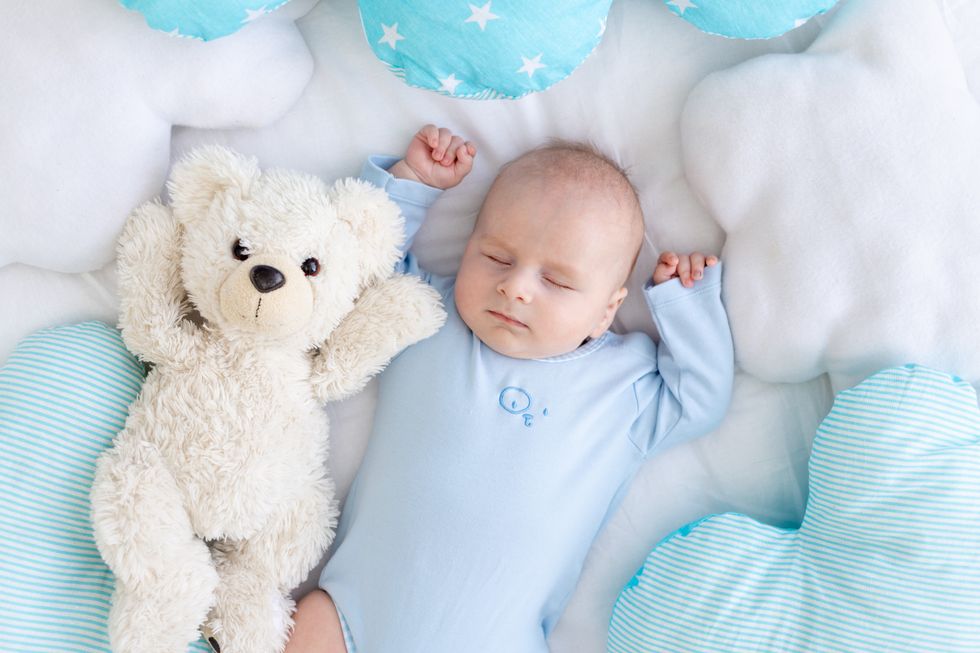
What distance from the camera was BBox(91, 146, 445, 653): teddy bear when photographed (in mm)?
1096

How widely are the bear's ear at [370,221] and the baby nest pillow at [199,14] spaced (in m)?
0.24

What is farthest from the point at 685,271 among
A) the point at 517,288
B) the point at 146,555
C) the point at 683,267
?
the point at 146,555

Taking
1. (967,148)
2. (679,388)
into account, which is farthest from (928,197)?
(679,388)

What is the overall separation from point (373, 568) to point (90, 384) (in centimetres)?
46

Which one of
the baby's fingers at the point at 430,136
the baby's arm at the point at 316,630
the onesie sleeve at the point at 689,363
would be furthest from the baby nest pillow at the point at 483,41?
the baby's arm at the point at 316,630

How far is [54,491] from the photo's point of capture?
1.15m

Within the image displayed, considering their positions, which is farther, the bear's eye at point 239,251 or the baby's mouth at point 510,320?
the baby's mouth at point 510,320

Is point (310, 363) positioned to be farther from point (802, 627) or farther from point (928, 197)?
point (928, 197)

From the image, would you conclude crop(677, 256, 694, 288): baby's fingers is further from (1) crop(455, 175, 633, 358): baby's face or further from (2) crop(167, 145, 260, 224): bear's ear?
(2) crop(167, 145, 260, 224): bear's ear

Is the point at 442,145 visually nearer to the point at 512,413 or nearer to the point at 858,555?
the point at 512,413

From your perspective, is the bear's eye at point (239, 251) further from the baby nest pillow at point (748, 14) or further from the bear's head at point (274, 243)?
the baby nest pillow at point (748, 14)

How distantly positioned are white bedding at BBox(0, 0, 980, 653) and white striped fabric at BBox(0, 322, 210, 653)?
1.09 ft

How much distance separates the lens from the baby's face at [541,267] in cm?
122

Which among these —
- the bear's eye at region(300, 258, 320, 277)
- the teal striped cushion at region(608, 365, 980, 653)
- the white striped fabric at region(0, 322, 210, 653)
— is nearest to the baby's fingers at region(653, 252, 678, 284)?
the teal striped cushion at region(608, 365, 980, 653)
